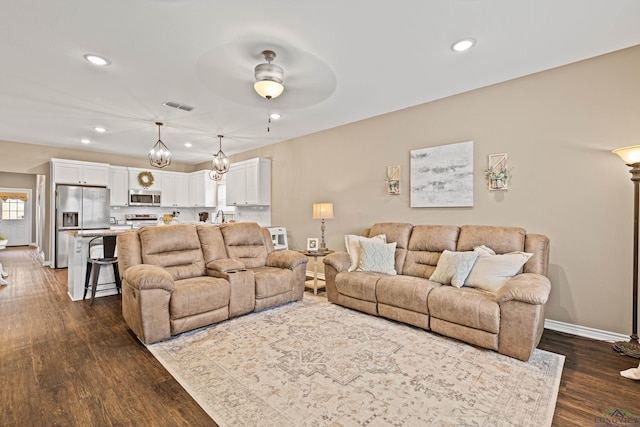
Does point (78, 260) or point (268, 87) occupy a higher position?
point (268, 87)

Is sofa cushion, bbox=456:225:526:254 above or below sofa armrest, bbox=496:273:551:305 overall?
above

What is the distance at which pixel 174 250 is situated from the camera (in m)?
3.57

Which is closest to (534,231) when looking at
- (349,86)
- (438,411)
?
(438,411)

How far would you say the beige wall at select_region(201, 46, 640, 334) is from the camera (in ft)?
9.13

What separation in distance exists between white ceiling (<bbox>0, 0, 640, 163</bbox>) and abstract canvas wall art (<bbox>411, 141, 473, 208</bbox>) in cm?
71

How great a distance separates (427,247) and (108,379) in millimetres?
3293

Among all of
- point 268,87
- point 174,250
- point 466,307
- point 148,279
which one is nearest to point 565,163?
point 466,307

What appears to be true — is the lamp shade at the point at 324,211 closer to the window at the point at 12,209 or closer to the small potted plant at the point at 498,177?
the small potted plant at the point at 498,177

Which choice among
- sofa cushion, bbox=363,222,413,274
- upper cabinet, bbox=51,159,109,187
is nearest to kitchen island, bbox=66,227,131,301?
upper cabinet, bbox=51,159,109,187

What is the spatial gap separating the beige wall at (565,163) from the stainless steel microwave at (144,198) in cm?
655

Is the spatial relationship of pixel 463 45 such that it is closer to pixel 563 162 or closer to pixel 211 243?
pixel 563 162

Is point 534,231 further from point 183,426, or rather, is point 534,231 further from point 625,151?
point 183,426

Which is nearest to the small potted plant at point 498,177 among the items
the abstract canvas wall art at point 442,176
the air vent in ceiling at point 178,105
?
the abstract canvas wall art at point 442,176

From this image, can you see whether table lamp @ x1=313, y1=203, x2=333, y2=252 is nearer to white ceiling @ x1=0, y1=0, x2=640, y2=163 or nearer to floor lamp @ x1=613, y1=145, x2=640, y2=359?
white ceiling @ x1=0, y1=0, x2=640, y2=163
